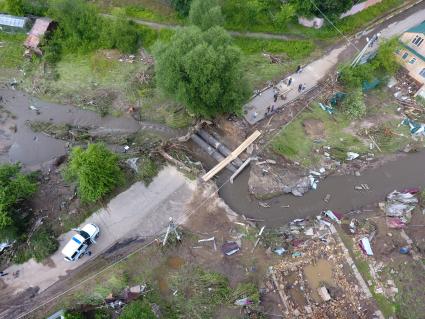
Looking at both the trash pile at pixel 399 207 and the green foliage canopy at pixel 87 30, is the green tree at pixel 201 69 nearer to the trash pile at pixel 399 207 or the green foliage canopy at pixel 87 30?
the green foliage canopy at pixel 87 30

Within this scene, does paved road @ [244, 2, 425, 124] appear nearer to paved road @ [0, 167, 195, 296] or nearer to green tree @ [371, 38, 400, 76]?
green tree @ [371, 38, 400, 76]

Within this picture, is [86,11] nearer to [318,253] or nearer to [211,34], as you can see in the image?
[211,34]

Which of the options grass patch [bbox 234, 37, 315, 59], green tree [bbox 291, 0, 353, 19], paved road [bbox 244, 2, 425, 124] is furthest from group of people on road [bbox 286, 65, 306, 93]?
green tree [bbox 291, 0, 353, 19]

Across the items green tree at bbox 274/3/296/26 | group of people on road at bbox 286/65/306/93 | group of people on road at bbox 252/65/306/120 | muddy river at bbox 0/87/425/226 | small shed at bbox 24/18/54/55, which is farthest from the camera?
small shed at bbox 24/18/54/55

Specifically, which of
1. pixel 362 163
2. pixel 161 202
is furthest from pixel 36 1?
pixel 362 163

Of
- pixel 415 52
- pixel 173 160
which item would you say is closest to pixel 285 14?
pixel 415 52

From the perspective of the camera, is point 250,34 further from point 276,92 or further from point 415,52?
point 415,52

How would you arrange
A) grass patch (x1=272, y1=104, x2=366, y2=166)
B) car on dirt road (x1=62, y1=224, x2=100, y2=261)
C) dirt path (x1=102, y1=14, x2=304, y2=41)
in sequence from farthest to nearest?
dirt path (x1=102, y1=14, x2=304, y2=41), grass patch (x1=272, y1=104, x2=366, y2=166), car on dirt road (x1=62, y1=224, x2=100, y2=261)
